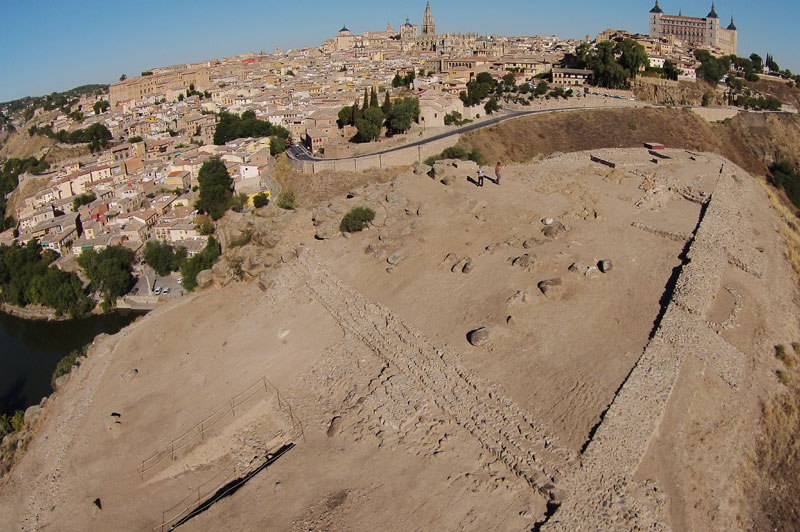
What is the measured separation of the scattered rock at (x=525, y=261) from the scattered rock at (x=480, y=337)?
3.33 meters

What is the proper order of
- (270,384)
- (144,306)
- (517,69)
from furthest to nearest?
1. (517,69)
2. (144,306)
3. (270,384)

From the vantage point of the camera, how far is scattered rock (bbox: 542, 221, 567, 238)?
17.9 metres

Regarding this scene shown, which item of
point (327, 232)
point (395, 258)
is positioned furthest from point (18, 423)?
point (395, 258)

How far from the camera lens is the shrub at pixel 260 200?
103 ft

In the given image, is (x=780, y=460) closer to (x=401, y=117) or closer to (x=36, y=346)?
(x=401, y=117)

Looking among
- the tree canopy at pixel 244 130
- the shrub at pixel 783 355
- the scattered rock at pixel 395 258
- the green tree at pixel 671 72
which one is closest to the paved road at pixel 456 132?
the tree canopy at pixel 244 130

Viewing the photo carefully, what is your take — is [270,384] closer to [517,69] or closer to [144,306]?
[144,306]

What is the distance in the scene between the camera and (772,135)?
48625 millimetres

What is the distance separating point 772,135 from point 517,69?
81.8 ft

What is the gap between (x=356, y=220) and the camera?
70.4ft

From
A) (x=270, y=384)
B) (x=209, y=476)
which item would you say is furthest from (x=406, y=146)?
(x=209, y=476)

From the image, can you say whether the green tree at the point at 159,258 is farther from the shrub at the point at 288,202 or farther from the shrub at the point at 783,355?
the shrub at the point at 783,355

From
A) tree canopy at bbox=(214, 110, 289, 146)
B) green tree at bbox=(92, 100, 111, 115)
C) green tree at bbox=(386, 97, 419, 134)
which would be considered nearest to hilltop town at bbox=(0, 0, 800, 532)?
green tree at bbox=(386, 97, 419, 134)

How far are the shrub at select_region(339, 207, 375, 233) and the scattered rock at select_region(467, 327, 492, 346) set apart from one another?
9.05m
